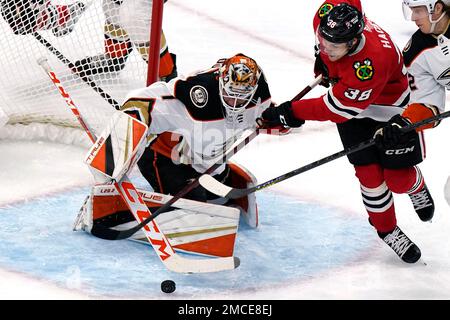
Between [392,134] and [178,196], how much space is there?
0.75 meters

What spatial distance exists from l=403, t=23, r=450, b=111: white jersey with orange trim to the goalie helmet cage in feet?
3.44

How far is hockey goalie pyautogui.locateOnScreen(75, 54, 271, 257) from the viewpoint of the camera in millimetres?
3311

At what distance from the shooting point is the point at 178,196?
3396 mm

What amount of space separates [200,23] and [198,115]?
2417 mm

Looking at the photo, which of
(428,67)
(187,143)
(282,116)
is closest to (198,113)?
(187,143)

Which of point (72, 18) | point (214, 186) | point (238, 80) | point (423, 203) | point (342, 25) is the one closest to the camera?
point (342, 25)

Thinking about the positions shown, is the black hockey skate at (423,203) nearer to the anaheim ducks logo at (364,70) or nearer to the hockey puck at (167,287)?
the anaheim ducks logo at (364,70)

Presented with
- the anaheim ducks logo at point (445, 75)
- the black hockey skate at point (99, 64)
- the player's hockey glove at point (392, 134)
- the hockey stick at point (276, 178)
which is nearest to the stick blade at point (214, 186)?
the hockey stick at point (276, 178)

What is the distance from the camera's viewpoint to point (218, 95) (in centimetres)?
338

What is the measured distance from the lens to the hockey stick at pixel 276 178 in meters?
3.12

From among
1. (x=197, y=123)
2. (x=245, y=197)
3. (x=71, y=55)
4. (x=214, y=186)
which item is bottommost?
(x=245, y=197)

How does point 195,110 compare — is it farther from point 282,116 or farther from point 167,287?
point 167,287

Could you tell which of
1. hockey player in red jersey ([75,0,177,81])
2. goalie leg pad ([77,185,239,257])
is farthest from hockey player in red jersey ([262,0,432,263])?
hockey player in red jersey ([75,0,177,81])

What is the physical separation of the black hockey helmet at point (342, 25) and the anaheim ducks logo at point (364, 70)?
85 millimetres
